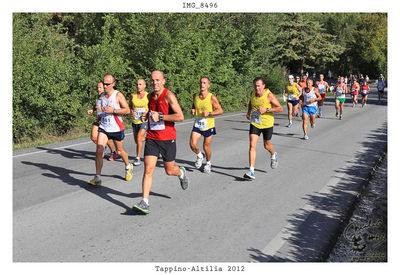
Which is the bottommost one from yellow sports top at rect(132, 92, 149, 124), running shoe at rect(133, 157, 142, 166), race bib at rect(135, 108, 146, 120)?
running shoe at rect(133, 157, 142, 166)

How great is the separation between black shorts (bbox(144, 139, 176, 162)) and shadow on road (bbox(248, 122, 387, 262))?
6.59ft

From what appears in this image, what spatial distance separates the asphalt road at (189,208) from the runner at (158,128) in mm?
483

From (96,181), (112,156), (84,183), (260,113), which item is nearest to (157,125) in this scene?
(96,181)

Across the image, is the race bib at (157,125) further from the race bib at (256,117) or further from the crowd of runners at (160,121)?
the race bib at (256,117)

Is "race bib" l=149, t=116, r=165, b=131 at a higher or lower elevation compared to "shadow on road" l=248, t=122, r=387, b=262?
higher

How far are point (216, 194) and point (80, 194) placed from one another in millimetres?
2287

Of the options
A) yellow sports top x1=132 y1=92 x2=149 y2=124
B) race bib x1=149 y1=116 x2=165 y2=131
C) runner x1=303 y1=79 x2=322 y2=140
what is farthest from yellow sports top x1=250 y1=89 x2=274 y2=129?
runner x1=303 y1=79 x2=322 y2=140

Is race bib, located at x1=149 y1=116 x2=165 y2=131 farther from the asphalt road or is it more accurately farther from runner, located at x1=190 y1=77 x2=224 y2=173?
runner, located at x1=190 y1=77 x2=224 y2=173

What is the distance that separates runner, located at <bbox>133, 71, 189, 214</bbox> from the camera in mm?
5895

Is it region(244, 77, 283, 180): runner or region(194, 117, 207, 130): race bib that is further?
region(194, 117, 207, 130): race bib

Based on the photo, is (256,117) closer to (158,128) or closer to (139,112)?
(139,112)

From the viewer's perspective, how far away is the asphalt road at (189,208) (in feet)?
15.8

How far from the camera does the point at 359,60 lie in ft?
229

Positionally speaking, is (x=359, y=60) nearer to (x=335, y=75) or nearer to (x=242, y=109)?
(x=335, y=75)
